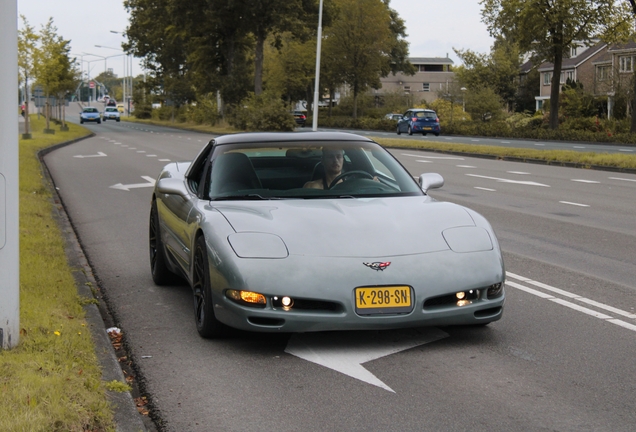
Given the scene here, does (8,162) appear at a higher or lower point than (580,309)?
higher

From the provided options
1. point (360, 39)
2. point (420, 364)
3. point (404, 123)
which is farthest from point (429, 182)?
point (360, 39)

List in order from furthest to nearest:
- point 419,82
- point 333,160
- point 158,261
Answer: point 419,82 → point 158,261 → point 333,160

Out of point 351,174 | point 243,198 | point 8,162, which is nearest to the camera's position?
point 8,162

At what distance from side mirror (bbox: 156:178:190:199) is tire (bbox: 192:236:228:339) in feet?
2.70

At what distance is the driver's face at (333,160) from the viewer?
22.4 feet

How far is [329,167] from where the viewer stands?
682 centimetres

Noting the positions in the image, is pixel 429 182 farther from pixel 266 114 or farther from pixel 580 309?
pixel 266 114

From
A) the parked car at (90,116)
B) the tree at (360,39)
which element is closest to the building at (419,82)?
the tree at (360,39)

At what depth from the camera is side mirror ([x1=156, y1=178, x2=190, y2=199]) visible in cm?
664

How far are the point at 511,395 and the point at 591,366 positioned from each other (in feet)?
2.53

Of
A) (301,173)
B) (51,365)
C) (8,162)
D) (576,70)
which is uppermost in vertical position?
(576,70)

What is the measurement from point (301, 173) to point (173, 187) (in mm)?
955

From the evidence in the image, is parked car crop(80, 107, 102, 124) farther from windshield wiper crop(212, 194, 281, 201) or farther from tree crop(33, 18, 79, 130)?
windshield wiper crop(212, 194, 281, 201)

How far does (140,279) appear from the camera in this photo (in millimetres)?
8117
